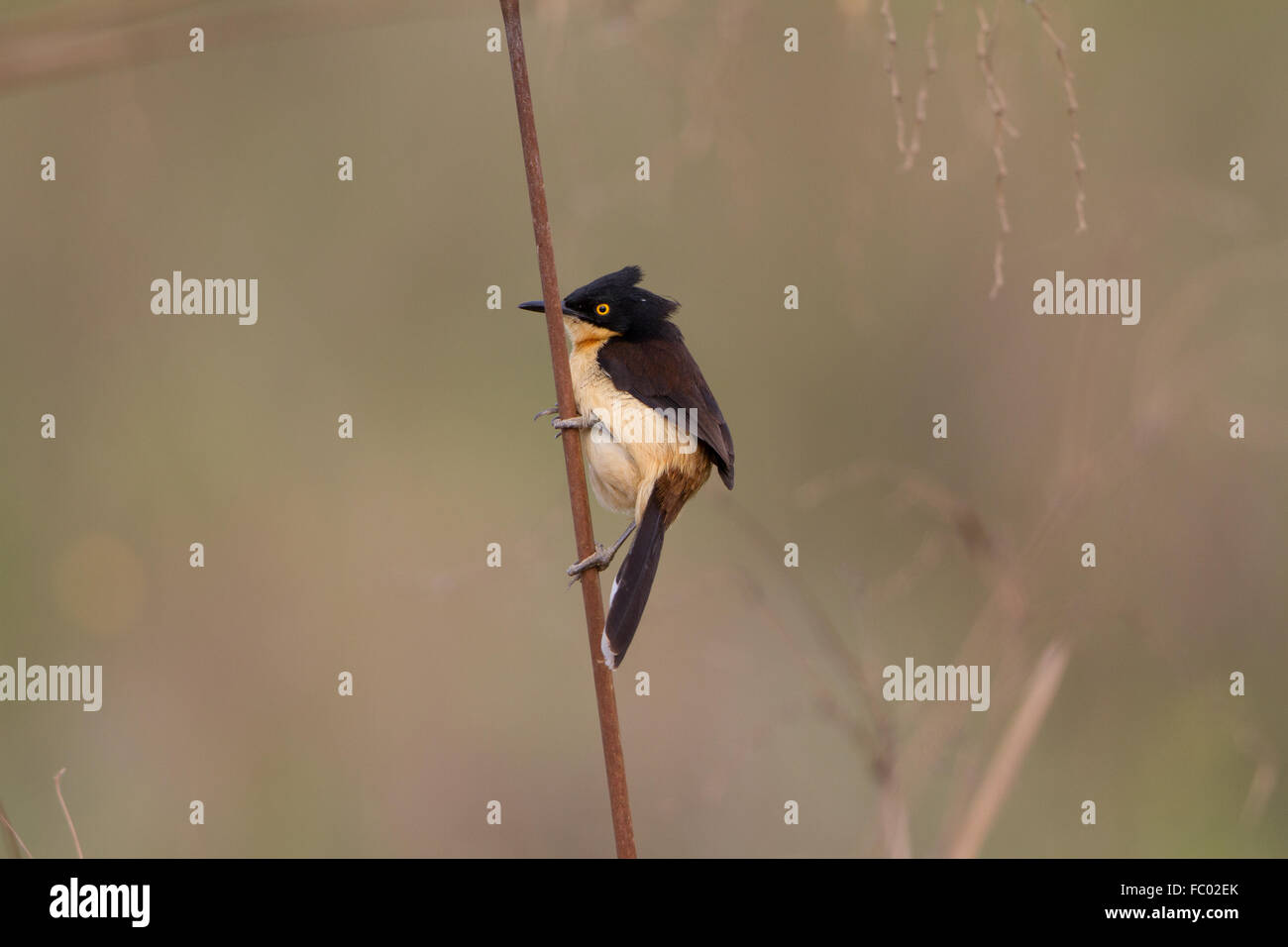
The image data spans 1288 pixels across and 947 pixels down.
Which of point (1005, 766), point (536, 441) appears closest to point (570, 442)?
point (1005, 766)

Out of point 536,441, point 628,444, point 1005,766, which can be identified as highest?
point 536,441

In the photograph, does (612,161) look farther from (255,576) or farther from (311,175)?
(255,576)

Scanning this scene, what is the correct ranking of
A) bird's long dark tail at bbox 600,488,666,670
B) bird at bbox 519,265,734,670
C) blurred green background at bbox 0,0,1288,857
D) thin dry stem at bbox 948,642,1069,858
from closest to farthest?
thin dry stem at bbox 948,642,1069,858
bird's long dark tail at bbox 600,488,666,670
bird at bbox 519,265,734,670
blurred green background at bbox 0,0,1288,857

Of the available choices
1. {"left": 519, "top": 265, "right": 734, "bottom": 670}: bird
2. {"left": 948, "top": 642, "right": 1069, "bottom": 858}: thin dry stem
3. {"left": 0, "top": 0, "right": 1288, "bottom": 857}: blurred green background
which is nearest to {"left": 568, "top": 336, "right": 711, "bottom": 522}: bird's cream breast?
{"left": 519, "top": 265, "right": 734, "bottom": 670}: bird

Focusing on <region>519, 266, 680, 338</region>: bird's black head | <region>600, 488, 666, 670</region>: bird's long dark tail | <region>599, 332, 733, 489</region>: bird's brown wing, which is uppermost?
<region>519, 266, 680, 338</region>: bird's black head

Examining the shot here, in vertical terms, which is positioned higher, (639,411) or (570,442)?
(639,411)

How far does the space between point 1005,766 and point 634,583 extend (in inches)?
39.6

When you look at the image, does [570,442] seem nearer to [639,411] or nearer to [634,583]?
[634,583]

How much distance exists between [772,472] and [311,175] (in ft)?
7.94

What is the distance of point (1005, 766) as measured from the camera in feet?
7.06

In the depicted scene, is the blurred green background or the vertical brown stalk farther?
the blurred green background

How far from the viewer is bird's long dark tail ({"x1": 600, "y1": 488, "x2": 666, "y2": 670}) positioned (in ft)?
8.50

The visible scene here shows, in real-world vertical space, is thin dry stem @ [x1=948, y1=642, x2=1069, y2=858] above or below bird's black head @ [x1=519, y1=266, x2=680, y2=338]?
below

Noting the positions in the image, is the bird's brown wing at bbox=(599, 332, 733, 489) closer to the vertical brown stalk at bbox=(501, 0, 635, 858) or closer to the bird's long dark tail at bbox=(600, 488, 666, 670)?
the bird's long dark tail at bbox=(600, 488, 666, 670)
